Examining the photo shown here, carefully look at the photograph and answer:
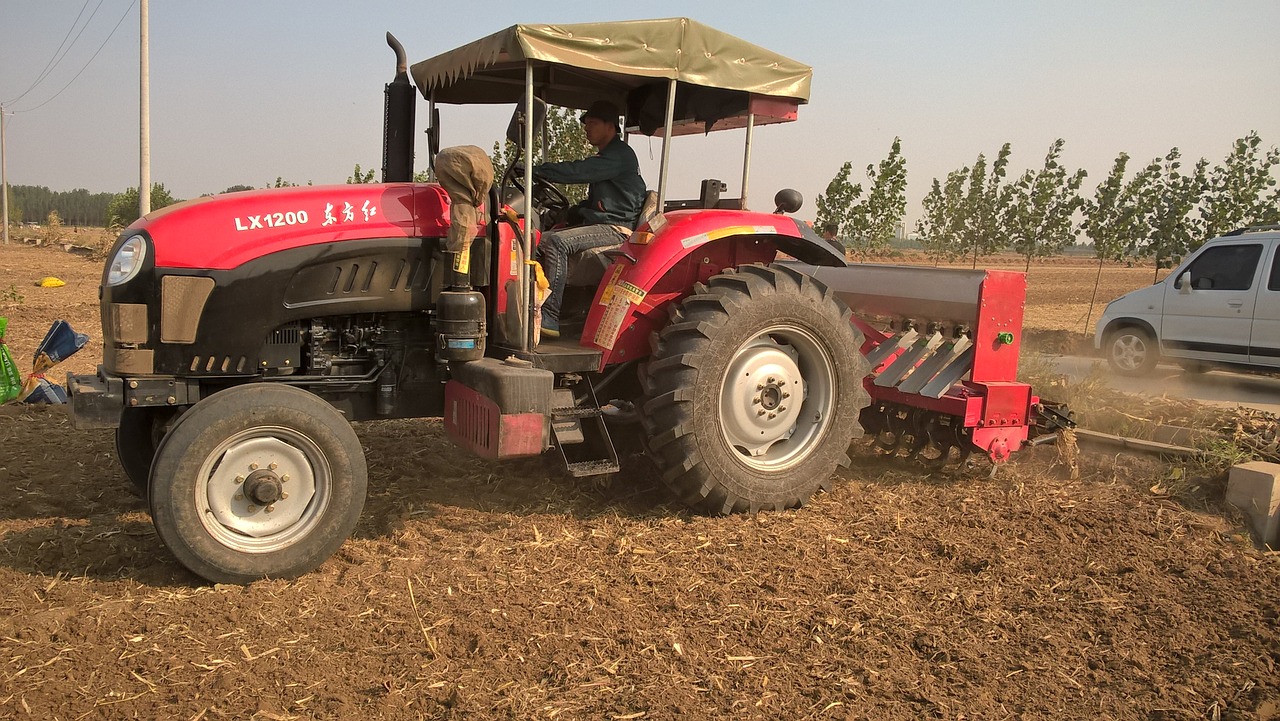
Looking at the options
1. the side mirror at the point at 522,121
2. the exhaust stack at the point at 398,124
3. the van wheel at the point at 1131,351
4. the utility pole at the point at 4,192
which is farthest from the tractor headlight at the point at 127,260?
the utility pole at the point at 4,192

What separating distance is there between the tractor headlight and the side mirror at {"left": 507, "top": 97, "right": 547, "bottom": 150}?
1638 mm

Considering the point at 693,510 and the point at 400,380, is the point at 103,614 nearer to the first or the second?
the point at 400,380

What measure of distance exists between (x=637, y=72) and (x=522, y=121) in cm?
58

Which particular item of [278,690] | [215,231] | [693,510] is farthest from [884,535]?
[215,231]

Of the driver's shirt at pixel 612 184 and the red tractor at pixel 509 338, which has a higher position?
the driver's shirt at pixel 612 184

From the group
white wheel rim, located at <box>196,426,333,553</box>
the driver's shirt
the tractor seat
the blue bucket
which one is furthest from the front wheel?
the blue bucket

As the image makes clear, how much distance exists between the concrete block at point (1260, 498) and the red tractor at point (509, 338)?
1.07 m

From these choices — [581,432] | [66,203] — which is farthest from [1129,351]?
[66,203]

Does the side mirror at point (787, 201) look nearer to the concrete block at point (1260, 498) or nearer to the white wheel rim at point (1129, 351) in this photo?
the concrete block at point (1260, 498)

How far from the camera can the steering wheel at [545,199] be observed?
186 inches

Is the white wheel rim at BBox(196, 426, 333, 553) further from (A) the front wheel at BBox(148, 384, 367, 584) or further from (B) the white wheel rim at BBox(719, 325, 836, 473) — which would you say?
(B) the white wheel rim at BBox(719, 325, 836, 473)

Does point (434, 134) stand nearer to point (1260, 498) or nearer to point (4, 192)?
point (1260, 498)

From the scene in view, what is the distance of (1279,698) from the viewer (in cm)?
295

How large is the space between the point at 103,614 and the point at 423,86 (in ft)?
9.83
